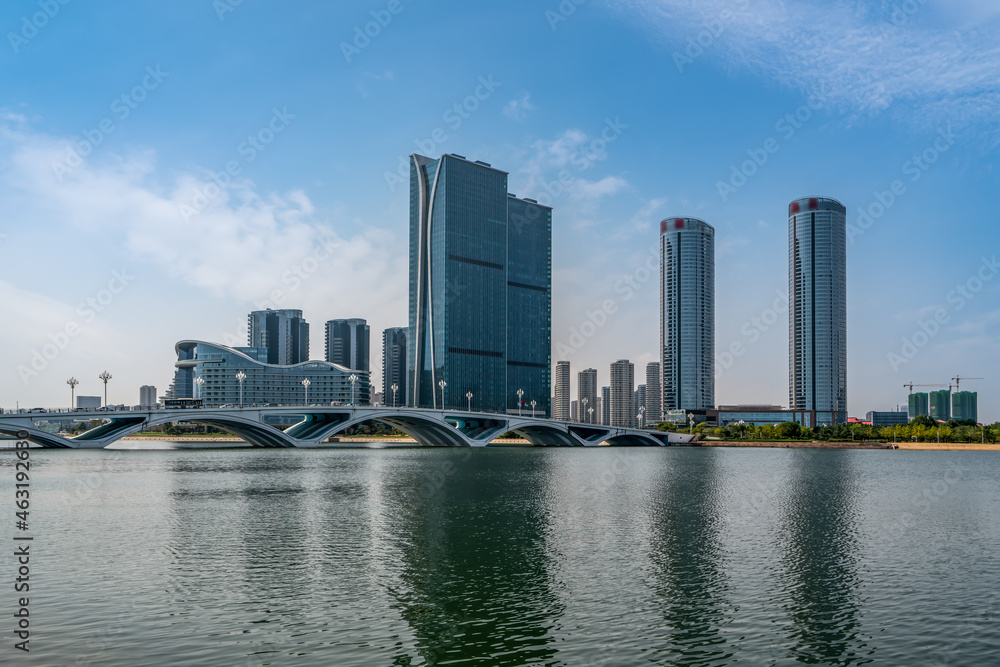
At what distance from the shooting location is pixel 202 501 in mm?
50656

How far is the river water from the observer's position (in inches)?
786

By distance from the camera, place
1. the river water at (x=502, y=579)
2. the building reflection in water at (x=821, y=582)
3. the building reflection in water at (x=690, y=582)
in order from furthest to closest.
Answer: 1. the building reflection in water at (x=821, y=582)
2. the building reflection in water at (x=690, y=582)
3. the river water at (x=502, y=579)

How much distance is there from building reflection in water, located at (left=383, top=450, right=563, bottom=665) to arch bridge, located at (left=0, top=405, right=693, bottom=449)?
81245mm

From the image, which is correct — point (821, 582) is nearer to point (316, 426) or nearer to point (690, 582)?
point (690, 582)

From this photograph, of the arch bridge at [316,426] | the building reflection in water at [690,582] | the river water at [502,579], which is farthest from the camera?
the arch bridge at [316,426]

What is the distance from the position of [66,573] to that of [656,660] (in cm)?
2176

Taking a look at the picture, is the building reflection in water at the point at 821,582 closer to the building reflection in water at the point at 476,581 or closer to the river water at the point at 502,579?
the river water at the point at 502,579

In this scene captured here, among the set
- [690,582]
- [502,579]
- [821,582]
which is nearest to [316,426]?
[502,579]

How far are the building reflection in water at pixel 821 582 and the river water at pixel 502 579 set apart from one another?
0.13 m

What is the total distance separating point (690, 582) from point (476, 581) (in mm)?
7924

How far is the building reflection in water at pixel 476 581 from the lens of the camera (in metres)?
20.0

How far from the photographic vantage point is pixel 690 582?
90.5 ft

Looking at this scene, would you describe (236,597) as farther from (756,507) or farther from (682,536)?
(756,507)

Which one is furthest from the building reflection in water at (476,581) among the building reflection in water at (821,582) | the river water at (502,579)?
the building reflection in water at (821,582)
